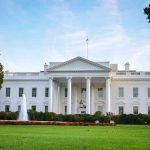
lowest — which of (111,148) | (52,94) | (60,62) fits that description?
(111,148)

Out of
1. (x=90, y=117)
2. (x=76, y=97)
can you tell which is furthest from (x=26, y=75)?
(x=90, y=117)

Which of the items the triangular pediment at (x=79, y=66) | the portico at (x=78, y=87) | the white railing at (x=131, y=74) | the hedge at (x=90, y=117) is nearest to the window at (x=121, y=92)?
the white railing at (x=131, y=74)

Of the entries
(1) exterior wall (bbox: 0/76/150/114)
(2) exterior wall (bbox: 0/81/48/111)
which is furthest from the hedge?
(2) exterior wall (bbox: 0/81/48/111)

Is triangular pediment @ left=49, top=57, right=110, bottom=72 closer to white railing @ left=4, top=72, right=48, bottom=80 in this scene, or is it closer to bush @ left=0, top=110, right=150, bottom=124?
white railing @ left=4, top=72, right=48, bottom=80

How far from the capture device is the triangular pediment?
72188 millimetres

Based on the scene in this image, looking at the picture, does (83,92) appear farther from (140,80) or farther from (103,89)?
(140,80)

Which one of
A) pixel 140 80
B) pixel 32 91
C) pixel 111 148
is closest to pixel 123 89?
pixel 140 80

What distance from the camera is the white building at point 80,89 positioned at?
72.2 m

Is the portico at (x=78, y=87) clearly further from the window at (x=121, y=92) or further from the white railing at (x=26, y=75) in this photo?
the white railing at (x=26, y=75)

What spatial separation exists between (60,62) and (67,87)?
4.56 m

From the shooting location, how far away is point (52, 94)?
73438 mm

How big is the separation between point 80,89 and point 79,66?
20.8 ft

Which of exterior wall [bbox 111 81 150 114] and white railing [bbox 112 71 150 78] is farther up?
white railing [bbox 112 71 150 78]

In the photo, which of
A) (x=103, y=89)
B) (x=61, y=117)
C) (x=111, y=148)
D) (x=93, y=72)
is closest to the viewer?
(x=111, y=148)
